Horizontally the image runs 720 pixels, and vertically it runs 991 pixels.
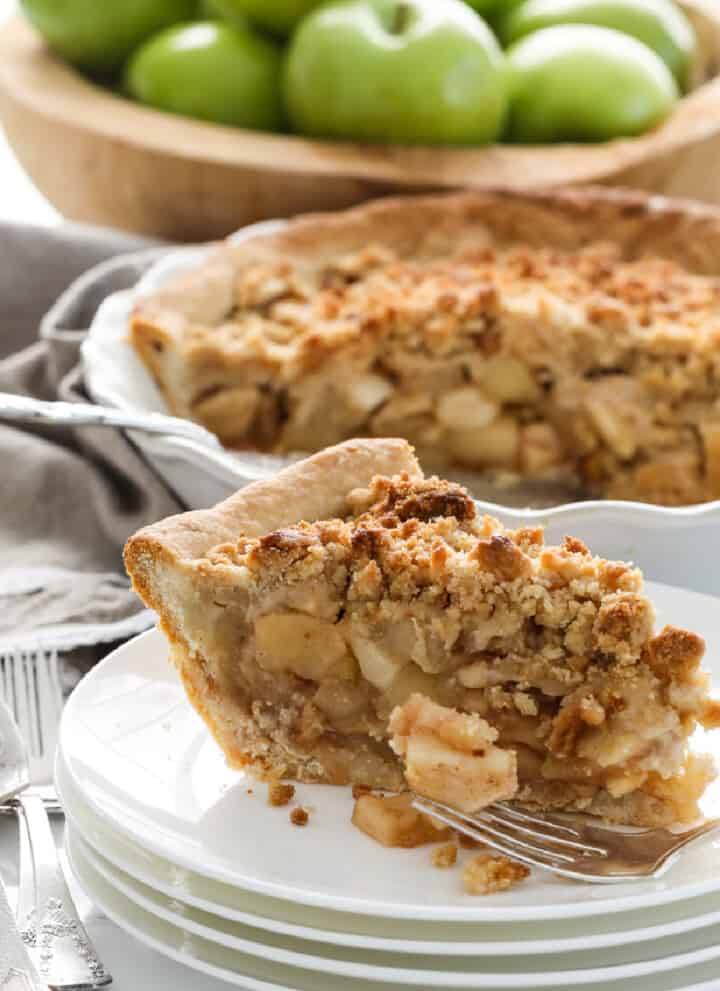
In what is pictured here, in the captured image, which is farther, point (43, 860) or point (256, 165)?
point (256, 165)

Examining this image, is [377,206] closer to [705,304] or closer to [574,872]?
[705,304]

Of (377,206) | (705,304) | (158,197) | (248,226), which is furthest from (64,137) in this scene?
(705,304)

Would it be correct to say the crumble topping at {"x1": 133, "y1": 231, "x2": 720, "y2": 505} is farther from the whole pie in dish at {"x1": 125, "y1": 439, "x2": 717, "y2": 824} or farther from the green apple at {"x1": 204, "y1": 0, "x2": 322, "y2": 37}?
the whole pie in dish at {"x1": 125, "y1": 439, "x2": 717, "y2": 824}

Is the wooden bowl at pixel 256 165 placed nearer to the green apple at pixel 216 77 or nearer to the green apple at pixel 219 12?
the green apple at pixel 216 77

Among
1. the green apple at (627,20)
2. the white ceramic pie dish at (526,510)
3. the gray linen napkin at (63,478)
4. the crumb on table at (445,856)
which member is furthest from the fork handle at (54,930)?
the green apple at (627,20)

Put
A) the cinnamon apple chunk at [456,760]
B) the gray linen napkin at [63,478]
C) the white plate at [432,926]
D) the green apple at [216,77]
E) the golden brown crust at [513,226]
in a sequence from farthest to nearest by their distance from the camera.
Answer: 1. the green apple at [216,77]
2. the golden brown crust at [513,226]
3. the gray linen napkin at [63,478]
4. the cinnamon apple chunk at [456,760]
5. the white plate at [432,926]

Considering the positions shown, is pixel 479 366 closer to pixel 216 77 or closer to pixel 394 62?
pixel 394 62

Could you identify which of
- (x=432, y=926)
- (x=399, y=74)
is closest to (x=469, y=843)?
(x=432, y=926)
